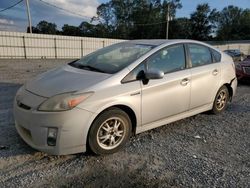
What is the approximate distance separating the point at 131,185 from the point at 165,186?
37cm

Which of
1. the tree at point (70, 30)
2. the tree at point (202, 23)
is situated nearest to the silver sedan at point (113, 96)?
the tree at point (70, 30)

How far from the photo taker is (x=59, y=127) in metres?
2.96

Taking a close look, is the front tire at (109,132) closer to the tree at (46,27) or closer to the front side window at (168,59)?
the front side window at (168,59)

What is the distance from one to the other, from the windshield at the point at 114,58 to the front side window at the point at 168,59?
19cm

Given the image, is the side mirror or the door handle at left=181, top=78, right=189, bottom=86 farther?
the door handle at left=181, top=78, right=189, bottom=86

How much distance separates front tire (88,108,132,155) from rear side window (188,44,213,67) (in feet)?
5.90

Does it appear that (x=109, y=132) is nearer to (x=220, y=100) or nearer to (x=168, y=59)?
(x=168, y=59)

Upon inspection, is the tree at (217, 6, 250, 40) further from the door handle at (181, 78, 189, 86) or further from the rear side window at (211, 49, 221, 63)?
the door handle at (181, 78, 189, 86)

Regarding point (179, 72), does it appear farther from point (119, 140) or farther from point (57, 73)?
point (57, 73)

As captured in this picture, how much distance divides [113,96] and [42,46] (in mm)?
20715

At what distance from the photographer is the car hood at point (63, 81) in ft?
10.4

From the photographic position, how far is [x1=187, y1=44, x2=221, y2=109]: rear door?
173 inches

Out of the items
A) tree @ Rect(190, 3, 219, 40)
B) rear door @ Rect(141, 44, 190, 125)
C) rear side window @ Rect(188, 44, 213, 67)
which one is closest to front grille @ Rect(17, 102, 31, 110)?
rear door @ Rect(141, 44, 190, 125)

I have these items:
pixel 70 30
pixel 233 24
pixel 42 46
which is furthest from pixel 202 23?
pixel 42 46
